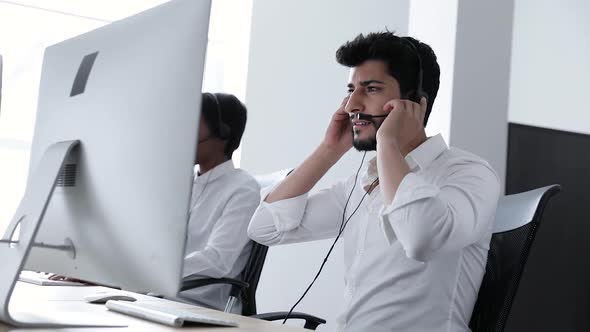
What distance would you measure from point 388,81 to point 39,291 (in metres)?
1.04

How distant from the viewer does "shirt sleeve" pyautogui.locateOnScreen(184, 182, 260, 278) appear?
2312 mm

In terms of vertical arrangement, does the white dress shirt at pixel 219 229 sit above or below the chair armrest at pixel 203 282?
above

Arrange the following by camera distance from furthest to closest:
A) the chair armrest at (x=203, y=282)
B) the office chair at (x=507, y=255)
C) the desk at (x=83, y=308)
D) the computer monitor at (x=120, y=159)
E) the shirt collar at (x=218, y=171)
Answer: the shirt collar at (x=218, y=171), the chair armrest at (x=203, y=282), the office chair at (x=507, y=255), the desk at (x=83, y=308), the computer monitor at (x=120, y=159)

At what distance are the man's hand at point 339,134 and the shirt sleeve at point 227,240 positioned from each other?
0.43 meters

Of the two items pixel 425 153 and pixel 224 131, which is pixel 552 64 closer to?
pixel 224 131

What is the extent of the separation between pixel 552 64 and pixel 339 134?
5.60ft

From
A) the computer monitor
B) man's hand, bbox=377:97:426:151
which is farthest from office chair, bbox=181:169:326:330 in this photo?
the computer monitor

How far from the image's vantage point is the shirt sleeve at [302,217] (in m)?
2.17

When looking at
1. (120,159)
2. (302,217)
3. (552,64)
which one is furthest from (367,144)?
(552,64)

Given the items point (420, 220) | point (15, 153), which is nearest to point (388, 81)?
point (420, 220)

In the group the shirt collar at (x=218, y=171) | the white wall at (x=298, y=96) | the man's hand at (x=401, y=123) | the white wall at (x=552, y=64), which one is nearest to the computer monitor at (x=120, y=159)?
the man's hand at (x=401, y=123)

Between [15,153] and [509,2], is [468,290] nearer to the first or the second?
[509,2]

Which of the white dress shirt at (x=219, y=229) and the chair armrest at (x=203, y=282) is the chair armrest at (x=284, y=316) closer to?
the chair armrest at (x=203, y=282)

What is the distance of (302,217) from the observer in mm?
2207
